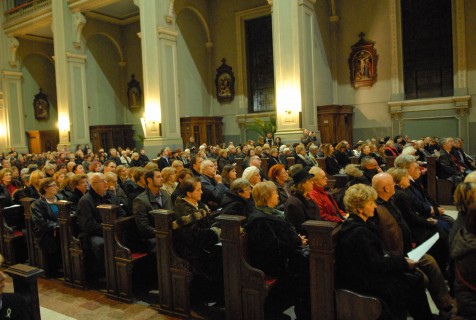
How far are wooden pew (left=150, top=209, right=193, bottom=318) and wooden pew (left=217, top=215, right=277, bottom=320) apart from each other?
0.51 meters

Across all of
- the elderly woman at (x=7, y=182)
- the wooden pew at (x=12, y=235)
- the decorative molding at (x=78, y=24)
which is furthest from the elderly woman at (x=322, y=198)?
the decorative molding at (x=78, y=24)

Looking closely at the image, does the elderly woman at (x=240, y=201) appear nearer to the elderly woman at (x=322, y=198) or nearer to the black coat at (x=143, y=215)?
the elderly woman at (x=322, y=198)

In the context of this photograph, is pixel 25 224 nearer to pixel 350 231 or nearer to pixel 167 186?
pixel 167 186

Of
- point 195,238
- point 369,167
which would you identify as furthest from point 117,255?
point 369,167

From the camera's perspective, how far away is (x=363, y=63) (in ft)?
50.6

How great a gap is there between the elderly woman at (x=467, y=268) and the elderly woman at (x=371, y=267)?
1.41 ft

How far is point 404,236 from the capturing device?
12.2 feet

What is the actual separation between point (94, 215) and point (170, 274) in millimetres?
1353

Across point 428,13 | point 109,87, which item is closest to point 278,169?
point 428,13

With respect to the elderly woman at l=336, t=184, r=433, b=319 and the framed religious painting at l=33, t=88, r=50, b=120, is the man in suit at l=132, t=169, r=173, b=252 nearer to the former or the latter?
the elderly woman at l=336, t=184, r=433, b=319

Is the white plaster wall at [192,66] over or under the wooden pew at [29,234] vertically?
over

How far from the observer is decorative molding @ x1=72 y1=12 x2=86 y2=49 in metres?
18.0

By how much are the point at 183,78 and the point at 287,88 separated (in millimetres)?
6549

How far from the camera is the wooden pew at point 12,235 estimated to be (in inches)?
224
